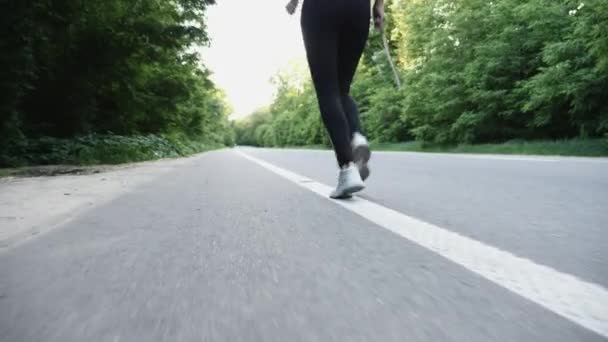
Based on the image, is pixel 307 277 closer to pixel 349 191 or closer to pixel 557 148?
pixel 349 191

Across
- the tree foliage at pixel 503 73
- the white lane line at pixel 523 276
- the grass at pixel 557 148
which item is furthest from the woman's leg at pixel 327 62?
the grass at pixel 557 148

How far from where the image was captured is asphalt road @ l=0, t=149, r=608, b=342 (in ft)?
3.38

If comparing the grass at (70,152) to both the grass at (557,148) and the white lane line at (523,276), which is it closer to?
the white lane line at (523,276)

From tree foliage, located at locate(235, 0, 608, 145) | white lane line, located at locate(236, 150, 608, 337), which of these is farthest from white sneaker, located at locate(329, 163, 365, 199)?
tree foliage, located at locate(235, 0, 608, 145)

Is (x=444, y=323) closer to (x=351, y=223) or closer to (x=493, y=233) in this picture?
(x=493, y=233)

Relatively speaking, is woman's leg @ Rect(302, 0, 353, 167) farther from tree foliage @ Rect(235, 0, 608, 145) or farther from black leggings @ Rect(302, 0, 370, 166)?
tree foliage @ Rect(235, 0, 608, 145)

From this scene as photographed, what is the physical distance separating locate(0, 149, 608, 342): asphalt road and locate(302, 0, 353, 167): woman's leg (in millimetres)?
571

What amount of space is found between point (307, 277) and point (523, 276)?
65 centimetres

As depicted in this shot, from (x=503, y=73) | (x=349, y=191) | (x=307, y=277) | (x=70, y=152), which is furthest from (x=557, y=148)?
(x=307, y=277)

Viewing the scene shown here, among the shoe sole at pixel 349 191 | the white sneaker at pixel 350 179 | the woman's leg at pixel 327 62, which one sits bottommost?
the shoe sole at pixel 349 191

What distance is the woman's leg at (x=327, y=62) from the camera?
3.12 metres

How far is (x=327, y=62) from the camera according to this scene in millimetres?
3193

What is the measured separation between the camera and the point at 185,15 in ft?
62.2

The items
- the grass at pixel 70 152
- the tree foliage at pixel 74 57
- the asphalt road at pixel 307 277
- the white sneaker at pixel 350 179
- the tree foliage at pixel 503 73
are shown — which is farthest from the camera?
the tree foliage at pixel 503 73
